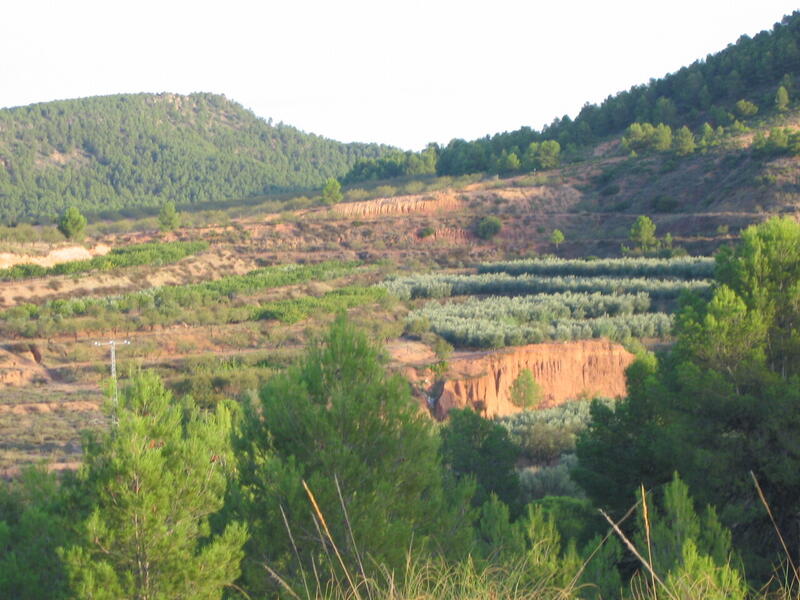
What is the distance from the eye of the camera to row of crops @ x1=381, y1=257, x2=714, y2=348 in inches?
1217

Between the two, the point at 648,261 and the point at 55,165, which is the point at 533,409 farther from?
the point at 55,165

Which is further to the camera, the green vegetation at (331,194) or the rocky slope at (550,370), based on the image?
the green vegetation at (331,194)

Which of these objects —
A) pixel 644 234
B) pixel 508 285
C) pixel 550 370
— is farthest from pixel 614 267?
pixel 550 370

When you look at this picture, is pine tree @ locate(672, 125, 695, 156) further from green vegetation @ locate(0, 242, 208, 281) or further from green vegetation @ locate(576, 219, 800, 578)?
green vegetation @ locate(576, 219, 800, 578)

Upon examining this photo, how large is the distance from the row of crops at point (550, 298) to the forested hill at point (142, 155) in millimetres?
71103

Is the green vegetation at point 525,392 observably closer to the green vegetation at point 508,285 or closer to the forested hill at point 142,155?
the green vegetation at point 508,285

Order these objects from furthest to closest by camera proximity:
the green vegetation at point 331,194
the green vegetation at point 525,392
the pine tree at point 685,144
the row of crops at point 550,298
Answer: the green vegetation at point 331,194
the pine tree at point 685,144
the row of crops at point 550,298
the green vegetation at point 525,392

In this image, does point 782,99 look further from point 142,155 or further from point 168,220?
point 142,155

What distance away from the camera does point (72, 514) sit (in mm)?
7582

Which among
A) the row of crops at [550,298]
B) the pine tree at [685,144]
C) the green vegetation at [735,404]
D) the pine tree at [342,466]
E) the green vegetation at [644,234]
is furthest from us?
the pine tree at [685,144]

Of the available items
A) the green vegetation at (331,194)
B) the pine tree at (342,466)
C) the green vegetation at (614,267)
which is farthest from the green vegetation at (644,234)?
the pine tree at (342,466)

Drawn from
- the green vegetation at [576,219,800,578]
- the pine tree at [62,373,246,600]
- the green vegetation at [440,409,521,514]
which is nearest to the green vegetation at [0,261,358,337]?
the green vegetation at [440,409,521,514]

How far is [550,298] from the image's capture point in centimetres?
3759

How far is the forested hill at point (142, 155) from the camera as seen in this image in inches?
4520
